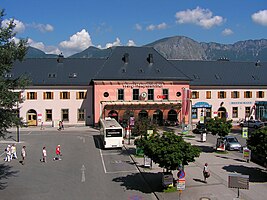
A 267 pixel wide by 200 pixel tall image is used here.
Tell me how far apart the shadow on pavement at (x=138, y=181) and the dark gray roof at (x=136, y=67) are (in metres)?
30.4

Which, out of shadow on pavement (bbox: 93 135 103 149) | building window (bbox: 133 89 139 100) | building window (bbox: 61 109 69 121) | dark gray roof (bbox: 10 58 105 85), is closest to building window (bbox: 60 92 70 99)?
dark gray roof (bbox: 10 58 105 85)

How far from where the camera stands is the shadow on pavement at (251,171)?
22.9 metres

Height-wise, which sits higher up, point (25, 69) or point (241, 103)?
point (25, 69)

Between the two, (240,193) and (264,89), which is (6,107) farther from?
(264,89)

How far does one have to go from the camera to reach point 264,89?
61.1 metres

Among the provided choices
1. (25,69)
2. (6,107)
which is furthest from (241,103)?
(6,107)

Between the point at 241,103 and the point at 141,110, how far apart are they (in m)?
19.4

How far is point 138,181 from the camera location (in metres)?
22.6

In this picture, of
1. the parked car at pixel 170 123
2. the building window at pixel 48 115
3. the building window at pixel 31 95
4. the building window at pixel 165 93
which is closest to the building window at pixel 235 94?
the parked car at pixel 170 123

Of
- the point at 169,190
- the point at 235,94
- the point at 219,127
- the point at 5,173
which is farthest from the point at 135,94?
the point at 169,190

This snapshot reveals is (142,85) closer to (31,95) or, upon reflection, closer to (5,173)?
(31,95)

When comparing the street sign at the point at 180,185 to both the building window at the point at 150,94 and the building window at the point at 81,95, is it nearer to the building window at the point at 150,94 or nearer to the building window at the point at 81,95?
the building window at the point at 150,94

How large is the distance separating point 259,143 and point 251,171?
12.0 feet

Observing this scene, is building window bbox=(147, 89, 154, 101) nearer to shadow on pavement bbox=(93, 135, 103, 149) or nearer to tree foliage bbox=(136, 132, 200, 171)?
shadow on pavement bbox=(93, 135, 103, 149)
